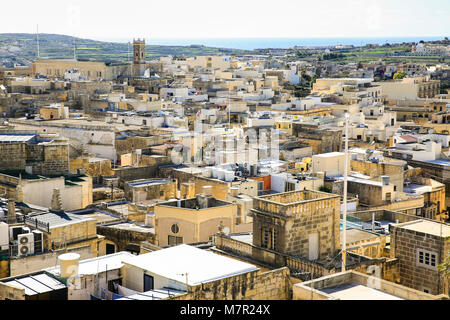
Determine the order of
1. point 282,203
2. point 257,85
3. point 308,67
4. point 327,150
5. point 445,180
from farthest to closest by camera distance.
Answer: point 308,67 → point 257,85 → point 327,150 → point 445,180 → point 282,203

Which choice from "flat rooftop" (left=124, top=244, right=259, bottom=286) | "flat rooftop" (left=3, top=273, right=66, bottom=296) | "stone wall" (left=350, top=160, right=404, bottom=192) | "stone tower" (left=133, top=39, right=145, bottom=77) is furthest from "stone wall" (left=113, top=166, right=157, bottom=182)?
"stone tower" (left=133, top=39, right=145, bottom=77)

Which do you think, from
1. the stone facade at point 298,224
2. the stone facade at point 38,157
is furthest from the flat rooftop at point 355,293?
the stone facade at point 38,157

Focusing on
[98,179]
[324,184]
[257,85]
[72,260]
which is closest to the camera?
[72,260]

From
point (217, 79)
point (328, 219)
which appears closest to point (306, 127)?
point (328, 219)

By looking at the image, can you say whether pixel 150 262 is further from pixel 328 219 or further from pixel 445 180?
pixel 445 180

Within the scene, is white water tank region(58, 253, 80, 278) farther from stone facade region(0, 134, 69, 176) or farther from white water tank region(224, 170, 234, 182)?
white water tank region(224, 170, 234, 182)

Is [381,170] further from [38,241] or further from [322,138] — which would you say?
[38,241]
